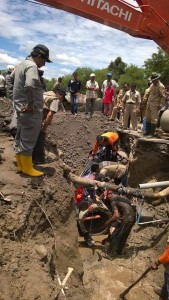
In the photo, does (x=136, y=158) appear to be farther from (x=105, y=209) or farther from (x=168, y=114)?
(x=105, y=209)

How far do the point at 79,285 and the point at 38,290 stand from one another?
100 centimetres

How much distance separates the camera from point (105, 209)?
6359 millimetres

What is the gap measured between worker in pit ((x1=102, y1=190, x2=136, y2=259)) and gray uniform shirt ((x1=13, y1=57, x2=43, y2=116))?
271 centimetres

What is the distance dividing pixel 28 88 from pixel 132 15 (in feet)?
7.95

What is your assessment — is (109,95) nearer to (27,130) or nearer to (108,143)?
(108,143)

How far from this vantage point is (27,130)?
14.2 ft

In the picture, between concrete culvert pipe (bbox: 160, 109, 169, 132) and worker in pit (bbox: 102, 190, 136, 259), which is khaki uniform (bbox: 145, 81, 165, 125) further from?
worker in pit (bbox: 102, 190, 136, 259)

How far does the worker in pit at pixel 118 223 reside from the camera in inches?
241

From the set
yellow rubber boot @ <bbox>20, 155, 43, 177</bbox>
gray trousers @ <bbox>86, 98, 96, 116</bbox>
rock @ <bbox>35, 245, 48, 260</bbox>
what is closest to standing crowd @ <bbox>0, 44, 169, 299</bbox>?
yellow rubber boot @ <bbox>20, 155, 43, 177</bbox>

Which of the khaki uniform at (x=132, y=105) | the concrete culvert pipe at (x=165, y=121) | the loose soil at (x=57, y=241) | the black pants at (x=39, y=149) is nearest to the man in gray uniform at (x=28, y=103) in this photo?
the loose soil at (x=57, y=241)

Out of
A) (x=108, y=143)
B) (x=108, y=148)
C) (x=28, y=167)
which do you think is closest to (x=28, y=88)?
(x=28, y=167)

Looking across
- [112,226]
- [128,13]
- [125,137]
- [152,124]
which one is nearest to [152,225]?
[112,226]

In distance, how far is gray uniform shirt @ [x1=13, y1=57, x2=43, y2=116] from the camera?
405 cm

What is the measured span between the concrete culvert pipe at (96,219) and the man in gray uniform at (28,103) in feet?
7.53
